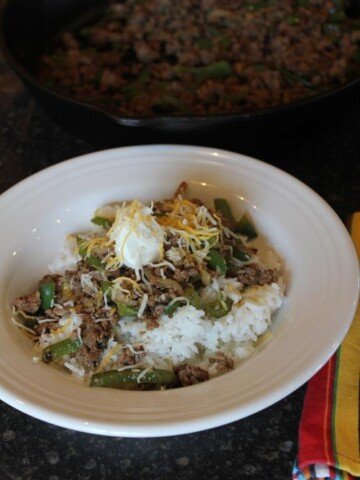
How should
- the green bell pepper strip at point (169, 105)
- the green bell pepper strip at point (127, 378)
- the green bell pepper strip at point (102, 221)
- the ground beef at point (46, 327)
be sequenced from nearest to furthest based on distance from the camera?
the green bell pepper strip at point (127, 378)
the ground beef at point (46, 327)
the green bell pepper strip at point (102, 221)
the green bell pepper strip at point (169, 105)

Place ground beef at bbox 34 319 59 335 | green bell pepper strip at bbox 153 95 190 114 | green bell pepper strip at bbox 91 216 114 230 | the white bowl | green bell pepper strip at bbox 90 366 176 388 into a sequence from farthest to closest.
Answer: green bell pepper strip at bbox 153 95 190 114 < green bell pepper strip at bbox 91 216 114 230 < ground beef at bbox 34 319 59 335 < green bell pepper strip at bbox 90 366 176 388 < the white bowl

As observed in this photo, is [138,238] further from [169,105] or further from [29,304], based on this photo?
Result: [169,105]

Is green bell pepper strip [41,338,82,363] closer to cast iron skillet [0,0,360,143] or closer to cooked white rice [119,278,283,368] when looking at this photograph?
cooked white rice [119,278,283,368]

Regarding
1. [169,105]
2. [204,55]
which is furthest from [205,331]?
[204,55]


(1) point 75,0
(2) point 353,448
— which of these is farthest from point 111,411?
(1) point 75,0

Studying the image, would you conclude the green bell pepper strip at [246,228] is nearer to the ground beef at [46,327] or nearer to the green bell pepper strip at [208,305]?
the green bell pepper strip at [208,305]

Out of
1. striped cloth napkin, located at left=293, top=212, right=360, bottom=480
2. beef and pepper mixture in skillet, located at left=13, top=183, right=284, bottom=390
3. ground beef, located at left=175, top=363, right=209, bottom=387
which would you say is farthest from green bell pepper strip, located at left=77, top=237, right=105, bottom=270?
striped cloth napkin, located at left=293, top=212, right=360, bottom=480


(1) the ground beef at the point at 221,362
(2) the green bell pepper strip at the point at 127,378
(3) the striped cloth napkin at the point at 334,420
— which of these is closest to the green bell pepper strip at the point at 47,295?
(2) the green bell pepper strip at the point at 127,378
